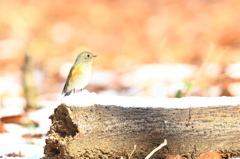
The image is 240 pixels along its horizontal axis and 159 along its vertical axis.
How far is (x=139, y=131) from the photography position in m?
2.14

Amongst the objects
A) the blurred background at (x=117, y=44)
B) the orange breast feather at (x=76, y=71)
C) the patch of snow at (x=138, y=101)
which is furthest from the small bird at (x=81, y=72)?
the blurred background at (x=117, y=44)

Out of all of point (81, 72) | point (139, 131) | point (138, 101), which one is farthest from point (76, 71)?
point (139, 131)

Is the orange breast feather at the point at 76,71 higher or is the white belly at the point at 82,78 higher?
the orange breast feather at the point at 76,71

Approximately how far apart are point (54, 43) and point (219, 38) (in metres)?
3.26

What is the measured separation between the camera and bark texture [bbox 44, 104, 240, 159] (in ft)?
6.77

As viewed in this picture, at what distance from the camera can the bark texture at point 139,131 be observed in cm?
206

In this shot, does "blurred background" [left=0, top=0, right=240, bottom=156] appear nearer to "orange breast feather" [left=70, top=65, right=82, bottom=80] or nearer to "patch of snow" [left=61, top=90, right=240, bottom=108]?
"orange breast feather" [left=70, top=65, right=82, bottom=80]

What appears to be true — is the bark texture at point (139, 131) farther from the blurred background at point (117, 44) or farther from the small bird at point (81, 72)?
the blurred background at point (117, 44)

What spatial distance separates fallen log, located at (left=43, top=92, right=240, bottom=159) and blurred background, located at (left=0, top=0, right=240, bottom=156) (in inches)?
103

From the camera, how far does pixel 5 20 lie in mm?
7852

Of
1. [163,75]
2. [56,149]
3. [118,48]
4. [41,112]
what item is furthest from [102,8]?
[56,149]

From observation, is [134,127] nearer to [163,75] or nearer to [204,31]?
[163,75]

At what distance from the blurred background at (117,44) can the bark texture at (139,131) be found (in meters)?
2.62

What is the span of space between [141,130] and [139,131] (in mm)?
13
